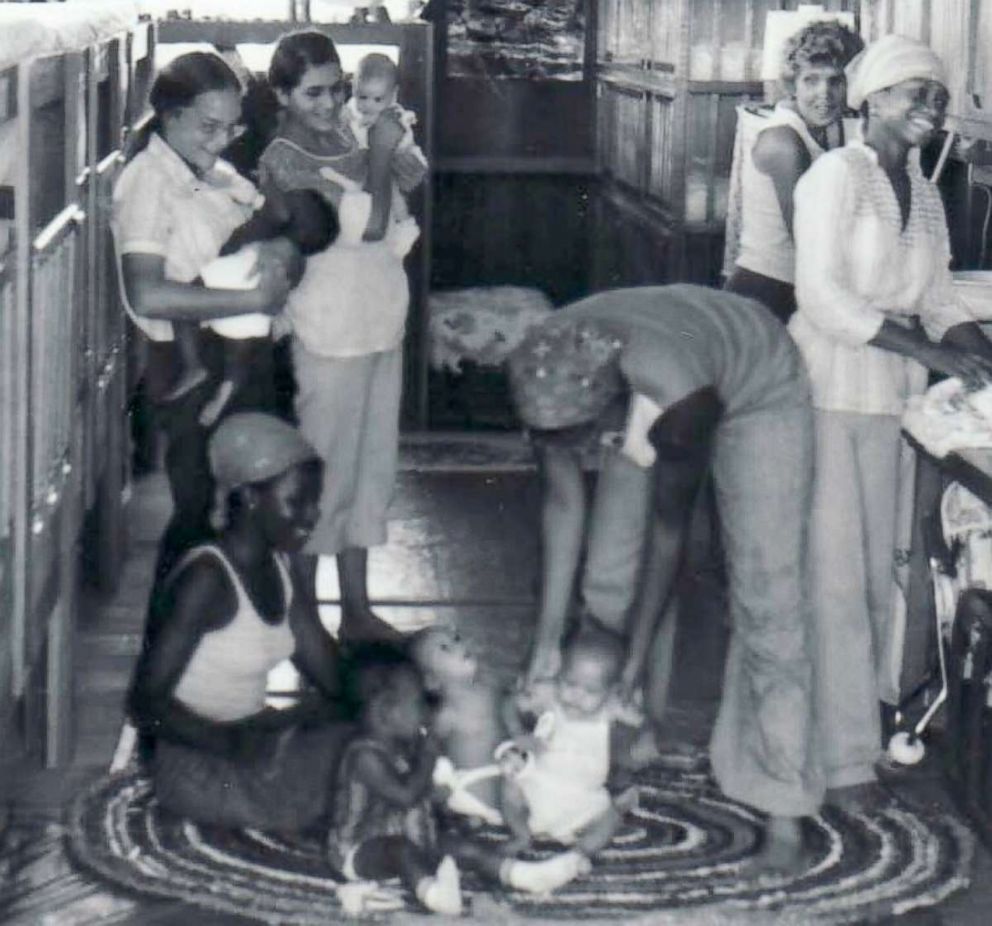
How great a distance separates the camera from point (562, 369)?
13.5 ft

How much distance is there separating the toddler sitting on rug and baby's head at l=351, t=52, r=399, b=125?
8.41ft

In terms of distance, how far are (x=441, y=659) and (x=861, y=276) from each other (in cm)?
121

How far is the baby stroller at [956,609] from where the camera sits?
5.00 m

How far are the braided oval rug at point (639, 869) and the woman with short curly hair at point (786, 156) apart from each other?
166 cm

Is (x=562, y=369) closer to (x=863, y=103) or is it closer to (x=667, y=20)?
(x=863, y=103)

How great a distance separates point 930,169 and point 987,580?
3.55 m

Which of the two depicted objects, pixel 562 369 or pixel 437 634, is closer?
pixel 562 369

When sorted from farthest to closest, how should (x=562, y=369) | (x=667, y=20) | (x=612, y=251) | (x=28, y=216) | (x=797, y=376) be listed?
(x=612, y=251) < (x=667, y=20) < (x=797, y=376) < (x=28, y=216) < (x=562, y=369)

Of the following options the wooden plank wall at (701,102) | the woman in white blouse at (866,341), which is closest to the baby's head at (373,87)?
the woman in white blouse at (866,341)

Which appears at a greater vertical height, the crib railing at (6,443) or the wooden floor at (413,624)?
the crib railing at (6,443)

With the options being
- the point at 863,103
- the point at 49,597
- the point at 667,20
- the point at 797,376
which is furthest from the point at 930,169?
the point at 49,597

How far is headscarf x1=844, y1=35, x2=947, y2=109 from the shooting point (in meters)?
4.82

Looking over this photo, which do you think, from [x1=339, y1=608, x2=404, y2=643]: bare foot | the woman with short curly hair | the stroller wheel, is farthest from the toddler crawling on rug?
the woman with short curly hair

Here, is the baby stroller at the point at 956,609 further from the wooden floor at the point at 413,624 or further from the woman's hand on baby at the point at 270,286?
the woman's hand on baby at the point at 270,286
